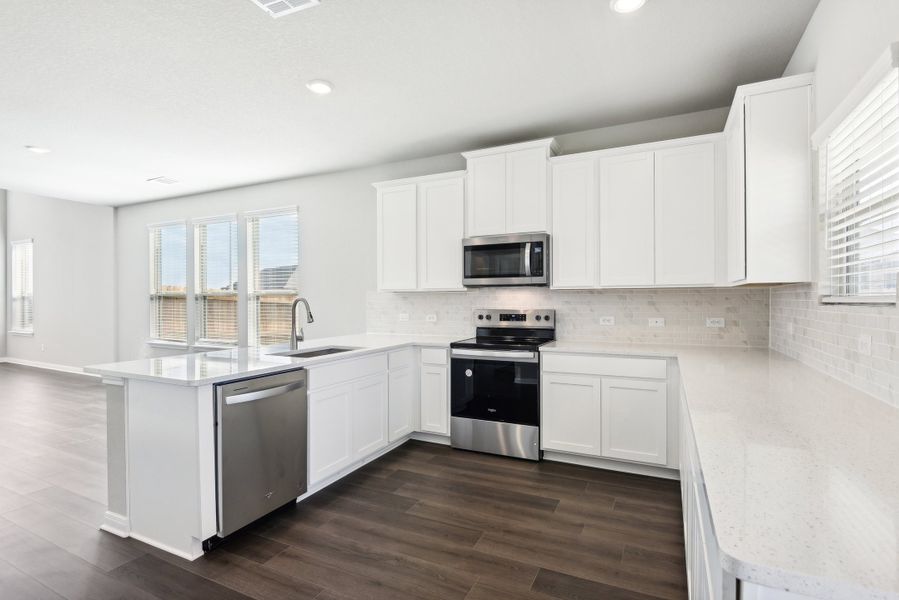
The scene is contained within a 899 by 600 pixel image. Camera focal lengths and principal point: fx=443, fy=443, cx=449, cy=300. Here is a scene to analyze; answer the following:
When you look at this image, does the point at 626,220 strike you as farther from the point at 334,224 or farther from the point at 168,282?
the point at 168,282

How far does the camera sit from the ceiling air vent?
85.5 inches

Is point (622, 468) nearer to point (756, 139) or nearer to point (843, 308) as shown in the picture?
point (843, 308)

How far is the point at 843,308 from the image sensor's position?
191cm

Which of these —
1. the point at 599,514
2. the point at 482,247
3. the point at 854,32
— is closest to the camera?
the point at 854,32

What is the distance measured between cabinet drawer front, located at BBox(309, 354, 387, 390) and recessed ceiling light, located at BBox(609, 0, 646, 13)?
8.55 ft

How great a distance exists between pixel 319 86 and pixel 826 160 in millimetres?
2947

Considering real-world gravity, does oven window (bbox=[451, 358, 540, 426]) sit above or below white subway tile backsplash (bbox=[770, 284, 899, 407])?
A: below

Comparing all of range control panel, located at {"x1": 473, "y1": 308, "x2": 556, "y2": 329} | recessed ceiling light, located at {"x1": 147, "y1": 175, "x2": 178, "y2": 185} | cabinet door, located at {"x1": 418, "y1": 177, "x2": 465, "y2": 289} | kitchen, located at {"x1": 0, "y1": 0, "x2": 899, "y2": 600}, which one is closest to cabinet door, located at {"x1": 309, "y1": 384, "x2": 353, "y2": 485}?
kitchen, located at {"x1": 0, "y1": 0, "x2": 899, "y2": 600}

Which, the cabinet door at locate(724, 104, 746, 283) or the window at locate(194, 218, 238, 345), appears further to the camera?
the window at locate(194, 218, 238, 345)

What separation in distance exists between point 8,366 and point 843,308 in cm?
1186

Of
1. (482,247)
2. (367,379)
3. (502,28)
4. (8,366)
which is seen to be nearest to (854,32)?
(502,28)

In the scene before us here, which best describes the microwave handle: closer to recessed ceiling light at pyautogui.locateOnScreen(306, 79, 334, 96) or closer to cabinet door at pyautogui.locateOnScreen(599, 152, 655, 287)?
cabinet door at pyautogui.locateOnScreen(599, 152, 655, 287)

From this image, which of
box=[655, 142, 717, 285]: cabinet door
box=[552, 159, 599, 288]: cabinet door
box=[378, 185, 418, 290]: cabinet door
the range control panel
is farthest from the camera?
box=[378, 185, 418, 290]: cabinet door

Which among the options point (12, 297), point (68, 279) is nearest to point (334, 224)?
point (68, 279)
